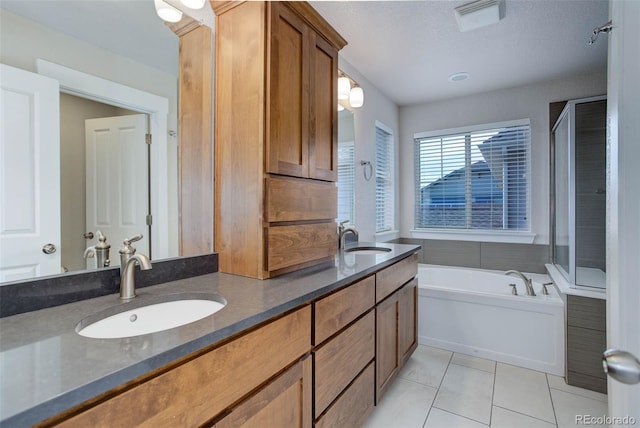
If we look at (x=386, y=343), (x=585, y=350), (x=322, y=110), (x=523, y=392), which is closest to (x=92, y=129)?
(x=322, y=110)

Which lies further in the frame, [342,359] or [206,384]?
[342,359]

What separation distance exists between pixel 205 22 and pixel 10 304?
1367 mm

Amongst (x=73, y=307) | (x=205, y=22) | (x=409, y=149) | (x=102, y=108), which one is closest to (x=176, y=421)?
(x=73, y=307)

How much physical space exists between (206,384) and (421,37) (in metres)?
2.46

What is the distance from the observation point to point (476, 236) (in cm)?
331

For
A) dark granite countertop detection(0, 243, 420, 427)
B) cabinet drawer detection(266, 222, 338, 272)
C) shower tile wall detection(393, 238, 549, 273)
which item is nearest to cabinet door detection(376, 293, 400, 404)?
cabinet drawer detection(266, 222, 338, 272)

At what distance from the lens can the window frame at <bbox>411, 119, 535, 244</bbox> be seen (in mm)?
3086

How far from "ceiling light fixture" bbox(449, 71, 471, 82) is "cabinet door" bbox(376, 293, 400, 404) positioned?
2.16 meters

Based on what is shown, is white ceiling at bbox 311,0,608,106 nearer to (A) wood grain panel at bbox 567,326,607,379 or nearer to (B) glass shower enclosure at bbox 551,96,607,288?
(B) glass shower enclosure at bbox 551,96,607,288

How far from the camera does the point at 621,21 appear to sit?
2.52ft

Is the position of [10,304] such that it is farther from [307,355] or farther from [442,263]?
[442,263]

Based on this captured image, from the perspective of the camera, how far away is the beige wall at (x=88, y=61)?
919mm

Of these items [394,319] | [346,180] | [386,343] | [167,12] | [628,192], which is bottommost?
[386,343]

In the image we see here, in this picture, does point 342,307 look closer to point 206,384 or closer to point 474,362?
point 206,384
